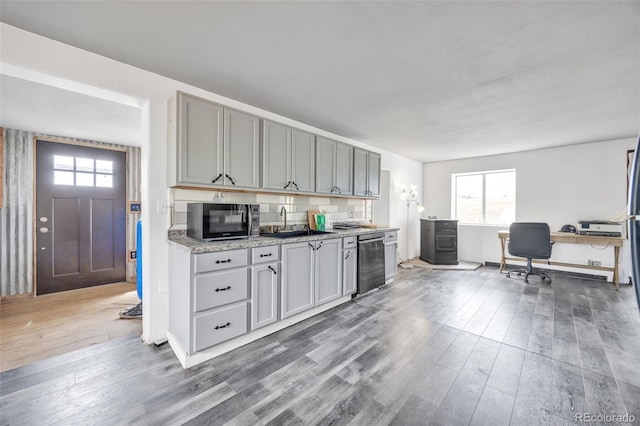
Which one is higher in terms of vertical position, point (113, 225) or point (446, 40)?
point (446, 40)

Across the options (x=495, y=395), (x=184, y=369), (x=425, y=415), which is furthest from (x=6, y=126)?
(x=495, y=395)

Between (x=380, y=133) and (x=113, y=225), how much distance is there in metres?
4.65

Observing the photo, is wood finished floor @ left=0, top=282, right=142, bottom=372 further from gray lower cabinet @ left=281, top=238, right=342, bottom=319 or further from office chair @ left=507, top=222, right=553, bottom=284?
office chair @ left=507, top=222, right=553, bottom=284

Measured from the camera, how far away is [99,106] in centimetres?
286

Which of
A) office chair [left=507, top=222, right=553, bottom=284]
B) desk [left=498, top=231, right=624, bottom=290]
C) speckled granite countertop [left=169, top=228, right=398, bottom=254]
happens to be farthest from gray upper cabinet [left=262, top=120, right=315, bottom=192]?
desk [left=498, top=231, right=624, bottom=290]

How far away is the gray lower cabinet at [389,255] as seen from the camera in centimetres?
402

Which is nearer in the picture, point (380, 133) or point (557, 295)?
point (557, 295)

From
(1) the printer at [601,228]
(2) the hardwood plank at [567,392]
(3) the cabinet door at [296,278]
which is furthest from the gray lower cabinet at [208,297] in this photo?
(1) the printer at [601,228]

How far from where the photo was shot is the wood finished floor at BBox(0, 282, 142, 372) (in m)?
2.26

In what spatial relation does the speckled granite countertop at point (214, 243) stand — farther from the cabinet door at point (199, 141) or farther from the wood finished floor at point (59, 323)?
the wood finished floor at point (59, 323)

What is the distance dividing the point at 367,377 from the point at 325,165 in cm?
253

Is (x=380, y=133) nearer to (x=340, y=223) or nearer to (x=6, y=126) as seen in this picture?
(x=340, y=223)

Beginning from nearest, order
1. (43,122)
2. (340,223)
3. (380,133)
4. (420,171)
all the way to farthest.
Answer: (43,122) → (380,133) → (340,223) → (420,171)

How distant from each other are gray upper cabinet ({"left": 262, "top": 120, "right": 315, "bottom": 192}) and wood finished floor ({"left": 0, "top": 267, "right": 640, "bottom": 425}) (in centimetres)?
160
